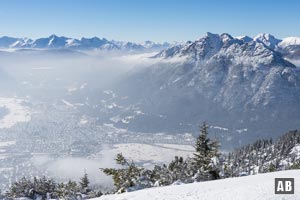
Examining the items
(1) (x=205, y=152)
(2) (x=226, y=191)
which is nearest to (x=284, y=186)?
(2) (x=226, y=191)

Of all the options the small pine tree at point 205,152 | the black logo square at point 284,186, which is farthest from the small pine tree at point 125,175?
the black logo square at point 284,186

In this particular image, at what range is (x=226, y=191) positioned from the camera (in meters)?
39.2

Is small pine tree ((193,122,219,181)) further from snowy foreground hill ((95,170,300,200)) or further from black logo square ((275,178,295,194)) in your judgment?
black logo square ((275,178,295,194))

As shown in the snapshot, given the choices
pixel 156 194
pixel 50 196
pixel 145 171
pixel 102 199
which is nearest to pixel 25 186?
pixel 50 196

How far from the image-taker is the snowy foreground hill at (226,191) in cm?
3688

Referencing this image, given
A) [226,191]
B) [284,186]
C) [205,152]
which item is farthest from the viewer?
[205,152]

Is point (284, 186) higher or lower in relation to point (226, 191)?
higher

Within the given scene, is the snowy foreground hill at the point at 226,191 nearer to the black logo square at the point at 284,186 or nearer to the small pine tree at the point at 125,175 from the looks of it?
the black logo square at the point at 284,186

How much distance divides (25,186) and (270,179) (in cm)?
6109

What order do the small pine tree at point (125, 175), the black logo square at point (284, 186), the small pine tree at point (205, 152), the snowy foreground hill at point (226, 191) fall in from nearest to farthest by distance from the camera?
the snowy foreground hill at point (226, 191), the black logo square at point (284, 186), the small pine tree at point (125, 175), the small pine tree at point (205, 152)

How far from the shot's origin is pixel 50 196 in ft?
278

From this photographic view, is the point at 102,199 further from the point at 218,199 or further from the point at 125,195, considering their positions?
the point at 218,199

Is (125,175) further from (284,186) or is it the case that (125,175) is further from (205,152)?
(284,186)

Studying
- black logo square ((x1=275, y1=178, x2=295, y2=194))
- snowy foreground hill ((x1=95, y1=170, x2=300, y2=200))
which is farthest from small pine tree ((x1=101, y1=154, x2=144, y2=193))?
black logo square ((x1=275, y1=178, x2=295, y2=194))
